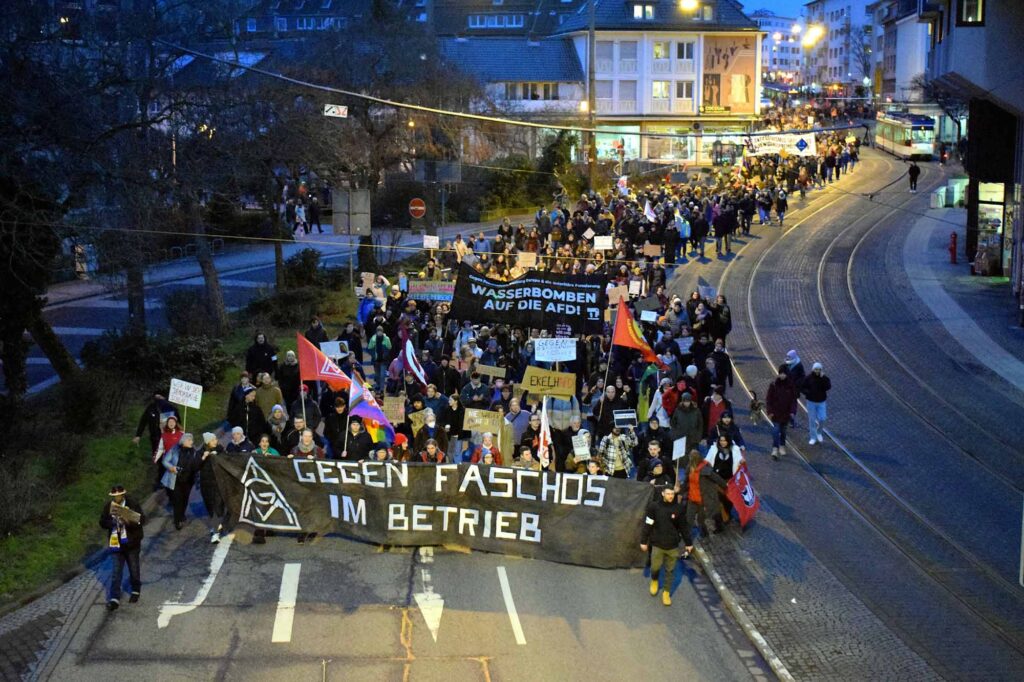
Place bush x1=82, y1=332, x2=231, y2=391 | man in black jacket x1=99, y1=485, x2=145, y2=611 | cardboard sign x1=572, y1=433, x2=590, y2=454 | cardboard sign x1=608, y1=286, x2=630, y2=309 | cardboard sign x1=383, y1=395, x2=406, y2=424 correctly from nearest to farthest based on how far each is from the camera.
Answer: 1. man in black jacket x1=99, y1=485, x2=145, y2=611
2. cardboard sign x1=572, y1=433, x2=590, y2=454
3. cardboard sign x1=383, y1=395, x2=406, y2=424
4. bush x1=82, y1=332, x2=231, y2=391
5. cardboard sign x1=608, y1=286, x2=630, y2=309

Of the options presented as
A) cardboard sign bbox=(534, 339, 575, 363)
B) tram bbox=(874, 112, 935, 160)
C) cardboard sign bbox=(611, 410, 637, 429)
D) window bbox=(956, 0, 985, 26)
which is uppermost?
window bbox=(956, 0, 985, 26)

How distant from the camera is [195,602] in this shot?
13.7 metres

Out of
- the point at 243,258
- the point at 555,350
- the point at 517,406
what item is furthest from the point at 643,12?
the point at 517,406

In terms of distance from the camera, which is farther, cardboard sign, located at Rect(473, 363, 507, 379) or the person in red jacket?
cardboard sign, located at Rect(473, 363, 507, 379)

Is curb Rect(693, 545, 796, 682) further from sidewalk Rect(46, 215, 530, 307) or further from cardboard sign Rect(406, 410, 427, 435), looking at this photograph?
sidewalk Rect(46, 215, 530, 307)

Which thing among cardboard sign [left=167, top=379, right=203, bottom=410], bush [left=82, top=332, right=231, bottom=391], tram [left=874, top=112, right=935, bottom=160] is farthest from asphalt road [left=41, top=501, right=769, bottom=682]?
tram [left=874, top=112, right=935, bottom=160]

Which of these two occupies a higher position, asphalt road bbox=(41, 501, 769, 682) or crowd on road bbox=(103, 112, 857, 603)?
crowd on road bbox=(103, 112, 857, 603)

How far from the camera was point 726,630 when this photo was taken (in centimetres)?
1305

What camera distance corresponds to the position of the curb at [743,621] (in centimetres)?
1196

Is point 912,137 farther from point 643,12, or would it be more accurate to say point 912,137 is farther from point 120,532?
point 120,532

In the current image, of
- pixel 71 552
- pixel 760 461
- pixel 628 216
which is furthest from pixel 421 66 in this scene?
pixel 71 552

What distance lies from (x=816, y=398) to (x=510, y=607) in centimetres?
796

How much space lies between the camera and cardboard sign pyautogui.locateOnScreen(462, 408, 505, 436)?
17078 millimetres

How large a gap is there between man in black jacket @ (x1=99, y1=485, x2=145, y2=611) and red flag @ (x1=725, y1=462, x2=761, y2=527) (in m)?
7.46
